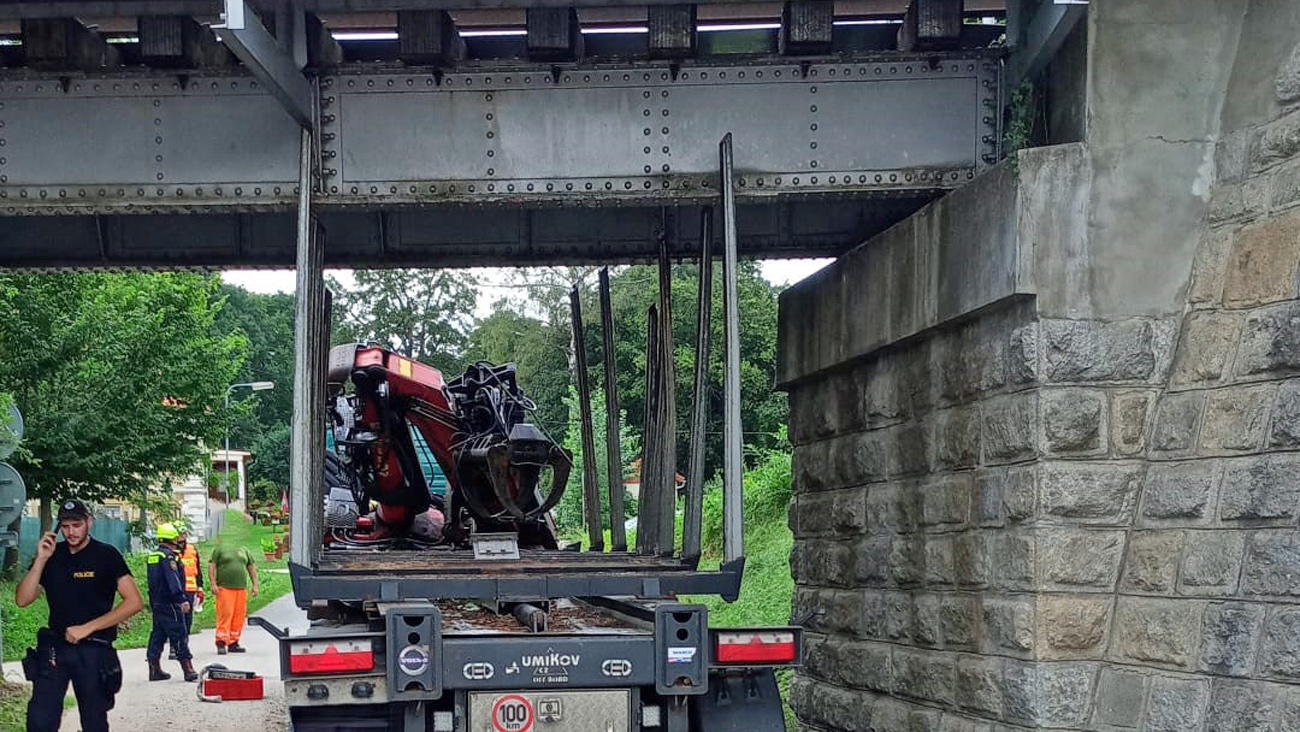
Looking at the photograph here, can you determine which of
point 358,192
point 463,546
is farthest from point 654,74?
point 463,546

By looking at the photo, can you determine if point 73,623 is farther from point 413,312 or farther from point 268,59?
point 413,312

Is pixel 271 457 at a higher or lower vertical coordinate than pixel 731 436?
higher

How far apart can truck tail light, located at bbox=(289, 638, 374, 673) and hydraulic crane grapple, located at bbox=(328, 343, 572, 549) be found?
366cm

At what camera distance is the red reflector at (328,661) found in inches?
273

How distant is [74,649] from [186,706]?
5.95 meters

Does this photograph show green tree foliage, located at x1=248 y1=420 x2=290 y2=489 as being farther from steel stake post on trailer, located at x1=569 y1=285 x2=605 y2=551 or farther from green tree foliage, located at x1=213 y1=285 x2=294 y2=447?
steel stake post on trailer, located at x1=569 y1=285 x2=605 y2=551

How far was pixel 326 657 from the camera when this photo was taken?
696 centimetres

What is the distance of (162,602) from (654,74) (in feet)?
34.3

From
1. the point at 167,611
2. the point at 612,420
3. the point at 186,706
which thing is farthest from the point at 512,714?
the point at 167,611

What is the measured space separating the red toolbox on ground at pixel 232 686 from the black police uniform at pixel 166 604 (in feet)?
9.68

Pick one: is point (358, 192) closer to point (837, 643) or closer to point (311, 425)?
point (311, 425)

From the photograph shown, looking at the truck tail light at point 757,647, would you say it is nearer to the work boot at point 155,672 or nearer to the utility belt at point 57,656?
the utility belt at point 57,656

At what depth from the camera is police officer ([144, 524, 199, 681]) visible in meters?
17.3

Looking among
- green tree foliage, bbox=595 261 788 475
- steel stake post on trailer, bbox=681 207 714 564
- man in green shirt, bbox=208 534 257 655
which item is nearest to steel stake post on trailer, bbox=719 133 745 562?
steel stake post on trailer, bbox=681 207 714 564
